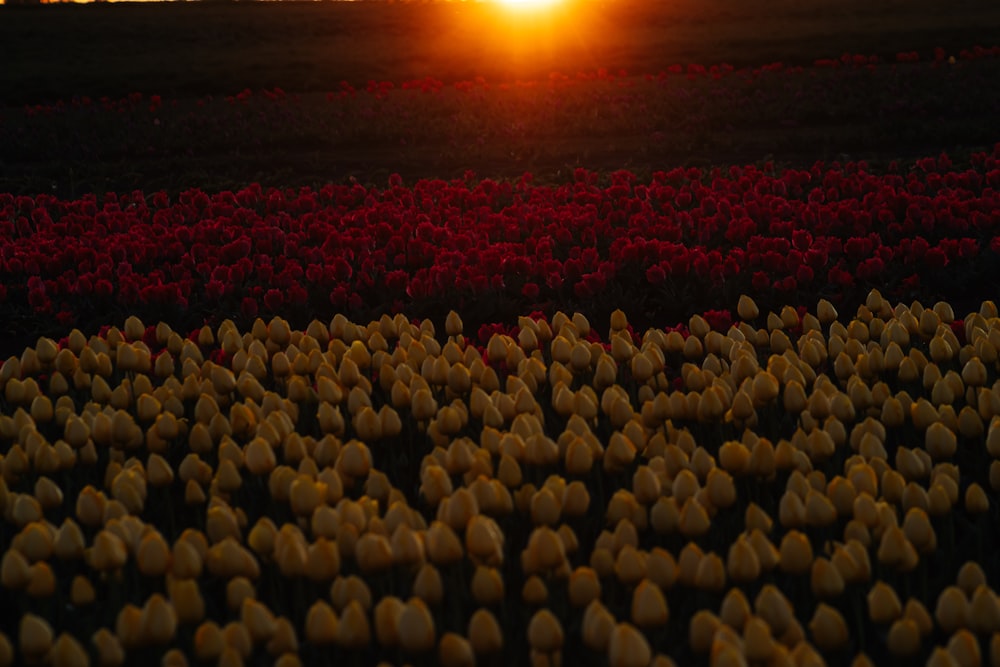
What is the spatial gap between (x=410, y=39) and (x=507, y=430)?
3039cm

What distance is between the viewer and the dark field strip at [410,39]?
26.9 metres

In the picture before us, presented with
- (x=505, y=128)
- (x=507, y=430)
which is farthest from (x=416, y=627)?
(x=505, y=128)

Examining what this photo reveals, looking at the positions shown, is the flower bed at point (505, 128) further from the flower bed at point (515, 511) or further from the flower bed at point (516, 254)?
the flower bed at point (515, 511)

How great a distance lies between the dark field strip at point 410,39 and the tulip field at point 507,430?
1685 cm

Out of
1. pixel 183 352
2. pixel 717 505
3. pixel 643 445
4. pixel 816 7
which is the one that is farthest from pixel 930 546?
pixel 816 7

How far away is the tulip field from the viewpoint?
2787 mm

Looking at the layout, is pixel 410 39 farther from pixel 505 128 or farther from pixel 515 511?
pixel 515 511

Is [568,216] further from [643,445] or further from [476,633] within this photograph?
[476,633]

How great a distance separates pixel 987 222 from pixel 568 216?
111 inches

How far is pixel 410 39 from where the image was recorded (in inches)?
1313

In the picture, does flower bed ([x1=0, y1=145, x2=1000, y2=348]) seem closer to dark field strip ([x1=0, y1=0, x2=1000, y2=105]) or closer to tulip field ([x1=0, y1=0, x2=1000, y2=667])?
tulip field ([x1=0, y1=0, x2=1000, y2=667])

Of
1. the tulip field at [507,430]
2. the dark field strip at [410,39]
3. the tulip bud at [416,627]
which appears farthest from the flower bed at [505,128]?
the tulip bud at [416,627]

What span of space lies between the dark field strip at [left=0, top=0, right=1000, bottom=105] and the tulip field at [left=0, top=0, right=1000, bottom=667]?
55.3ft

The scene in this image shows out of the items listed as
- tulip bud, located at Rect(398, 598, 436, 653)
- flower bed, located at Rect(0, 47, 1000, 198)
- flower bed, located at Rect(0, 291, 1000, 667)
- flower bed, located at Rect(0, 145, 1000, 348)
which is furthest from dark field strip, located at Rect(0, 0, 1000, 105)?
tulip bud, located at Rect(398, 598, 436, 653)
